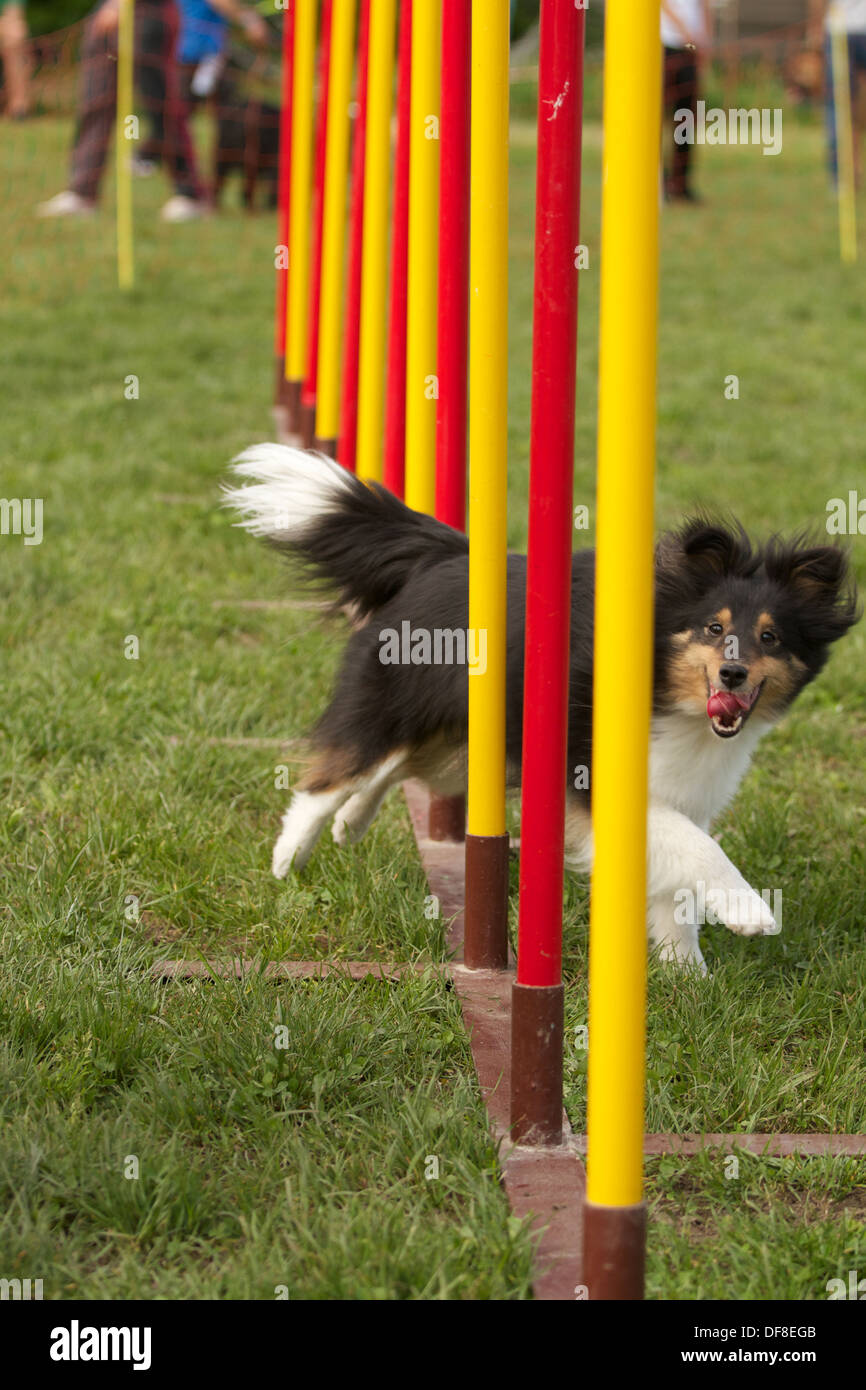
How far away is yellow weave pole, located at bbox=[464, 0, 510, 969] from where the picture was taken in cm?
274

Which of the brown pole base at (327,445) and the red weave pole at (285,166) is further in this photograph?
the red weave pole at (285,166)

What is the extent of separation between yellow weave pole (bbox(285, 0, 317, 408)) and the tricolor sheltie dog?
381 centimetres

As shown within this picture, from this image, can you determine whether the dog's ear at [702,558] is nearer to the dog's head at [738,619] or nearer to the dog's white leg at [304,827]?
the dog's head at [738,619]

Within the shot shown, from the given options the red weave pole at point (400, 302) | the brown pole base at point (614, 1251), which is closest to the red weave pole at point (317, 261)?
the red weave pole at point (400, 302)

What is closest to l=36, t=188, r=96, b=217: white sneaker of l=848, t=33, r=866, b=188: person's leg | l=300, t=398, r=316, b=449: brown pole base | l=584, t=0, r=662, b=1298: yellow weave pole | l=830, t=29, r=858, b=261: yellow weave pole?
l=830, t=29, r=858, b=261: yellow weave pole

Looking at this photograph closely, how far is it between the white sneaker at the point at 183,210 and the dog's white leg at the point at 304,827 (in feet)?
34.8

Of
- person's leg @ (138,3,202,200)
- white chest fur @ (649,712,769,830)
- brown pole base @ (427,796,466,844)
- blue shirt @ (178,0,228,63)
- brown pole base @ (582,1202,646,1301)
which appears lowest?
brown pole base @ (582,1202,646,1301)

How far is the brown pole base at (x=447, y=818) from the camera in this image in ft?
12.4

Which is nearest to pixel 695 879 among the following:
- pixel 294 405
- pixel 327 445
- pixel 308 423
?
pixel 327 445

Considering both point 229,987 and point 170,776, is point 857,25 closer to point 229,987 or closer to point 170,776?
point 170,776

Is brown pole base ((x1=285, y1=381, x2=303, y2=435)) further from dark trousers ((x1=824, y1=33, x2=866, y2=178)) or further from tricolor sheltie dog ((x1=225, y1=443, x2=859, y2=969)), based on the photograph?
dark trousers ((x1=824, y1=33, x2=866, y2=178))

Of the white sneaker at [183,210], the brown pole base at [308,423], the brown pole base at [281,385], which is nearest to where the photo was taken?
the brown pole base at [308,423]
